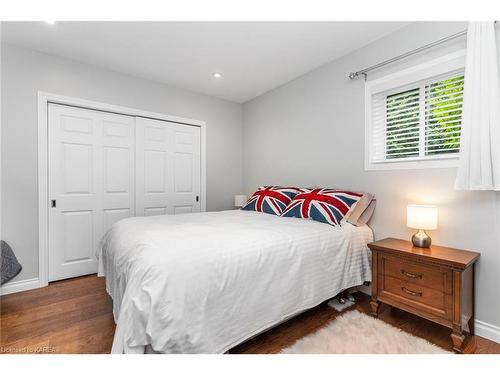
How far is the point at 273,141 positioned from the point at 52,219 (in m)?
2.89

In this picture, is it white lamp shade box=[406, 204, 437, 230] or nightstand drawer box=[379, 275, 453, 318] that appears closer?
nightstand drawer box=[379, 275, 453, 318]

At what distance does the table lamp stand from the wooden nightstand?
62 mm

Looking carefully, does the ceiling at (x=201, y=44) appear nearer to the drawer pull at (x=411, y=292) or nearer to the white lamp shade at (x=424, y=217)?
the white lamp shade at (x=424, y=217)

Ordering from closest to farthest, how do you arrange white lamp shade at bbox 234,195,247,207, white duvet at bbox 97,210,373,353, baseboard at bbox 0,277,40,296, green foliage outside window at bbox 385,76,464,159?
1. white duvet at bbox 97,210,373,353
2. green foliage outside window at bbox 385,76,464,159
3. baseboard at bbox 0,277,40,296
4. white lamp shade at bbox 234,195,247,207

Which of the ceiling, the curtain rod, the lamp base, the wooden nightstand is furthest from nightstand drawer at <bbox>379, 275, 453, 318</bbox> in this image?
the ceiling

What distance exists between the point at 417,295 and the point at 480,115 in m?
1.30

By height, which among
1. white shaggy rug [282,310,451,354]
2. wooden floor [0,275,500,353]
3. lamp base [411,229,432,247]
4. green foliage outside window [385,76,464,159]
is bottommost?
wooden floor [0,275,500,353]

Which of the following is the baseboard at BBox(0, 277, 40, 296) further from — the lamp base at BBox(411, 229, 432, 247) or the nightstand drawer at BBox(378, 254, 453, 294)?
the lamp base at BBox(411, 229, 432, 247)

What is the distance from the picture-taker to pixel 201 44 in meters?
2.45

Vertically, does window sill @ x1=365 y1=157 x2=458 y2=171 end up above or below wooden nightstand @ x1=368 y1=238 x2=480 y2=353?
above

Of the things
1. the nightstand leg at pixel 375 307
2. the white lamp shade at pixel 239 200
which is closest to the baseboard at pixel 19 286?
the white lamp shade at pixel 239 200

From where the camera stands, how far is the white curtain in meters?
1.59

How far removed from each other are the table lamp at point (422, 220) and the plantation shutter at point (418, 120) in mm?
490
